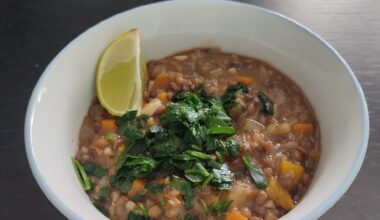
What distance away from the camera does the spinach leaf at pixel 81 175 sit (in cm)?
194

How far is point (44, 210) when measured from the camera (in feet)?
7.05

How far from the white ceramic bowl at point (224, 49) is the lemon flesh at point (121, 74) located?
0.15ft

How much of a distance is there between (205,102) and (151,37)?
1.35 ft

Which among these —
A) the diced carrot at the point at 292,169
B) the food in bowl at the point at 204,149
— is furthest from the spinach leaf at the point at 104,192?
the diced carrot at the point at 292,169

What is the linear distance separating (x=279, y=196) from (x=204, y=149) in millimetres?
320

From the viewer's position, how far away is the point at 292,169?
1.95 m

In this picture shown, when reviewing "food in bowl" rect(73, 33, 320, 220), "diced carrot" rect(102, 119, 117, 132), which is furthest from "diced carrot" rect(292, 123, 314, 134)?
"diced carrot" rect(102, 119, 117, 132)

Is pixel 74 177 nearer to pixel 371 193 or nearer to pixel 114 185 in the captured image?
pixel 114 185

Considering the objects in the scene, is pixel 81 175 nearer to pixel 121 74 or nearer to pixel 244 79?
pixel 121 74

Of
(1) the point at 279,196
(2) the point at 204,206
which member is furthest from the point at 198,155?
(1) the point at 279,196

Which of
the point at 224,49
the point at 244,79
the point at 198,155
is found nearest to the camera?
the point at 198,155

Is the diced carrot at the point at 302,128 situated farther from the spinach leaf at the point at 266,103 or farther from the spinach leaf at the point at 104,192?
the spinach leaf at the point at 104,192

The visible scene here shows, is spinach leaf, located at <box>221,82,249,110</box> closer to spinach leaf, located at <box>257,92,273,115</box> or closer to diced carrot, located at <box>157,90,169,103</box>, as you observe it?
spinach leaf, located at <box>257,92,273,115</box>

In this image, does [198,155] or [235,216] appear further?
[198,155]
